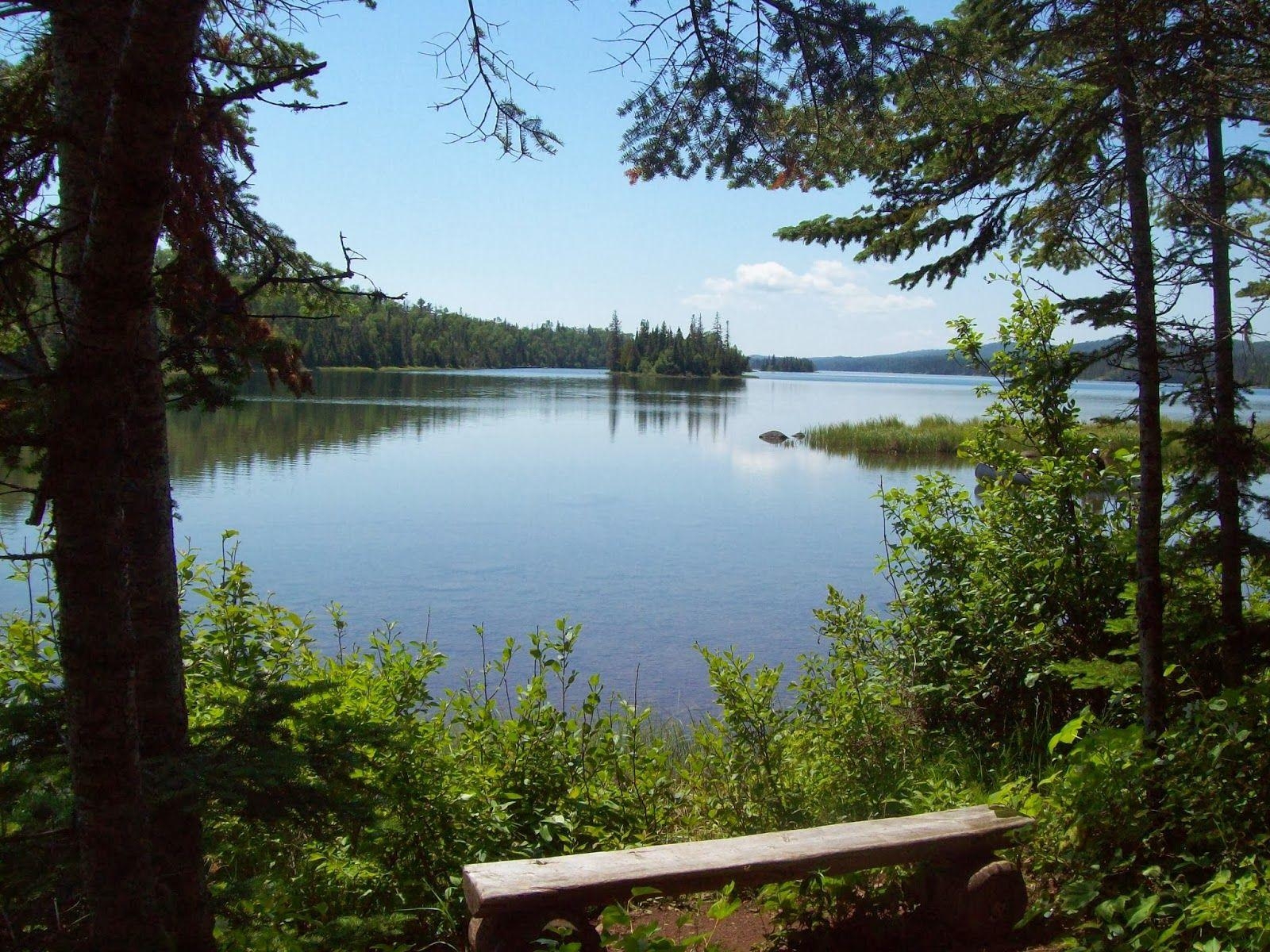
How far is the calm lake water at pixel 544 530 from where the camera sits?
394 inches

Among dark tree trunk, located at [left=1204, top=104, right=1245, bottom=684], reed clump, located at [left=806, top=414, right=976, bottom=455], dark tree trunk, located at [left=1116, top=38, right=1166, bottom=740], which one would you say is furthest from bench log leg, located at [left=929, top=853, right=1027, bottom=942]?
reed clump, located at [left=806, top=414, right=976, bottom=455]

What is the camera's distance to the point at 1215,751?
10.2ft

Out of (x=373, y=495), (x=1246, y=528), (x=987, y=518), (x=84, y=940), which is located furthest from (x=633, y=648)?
(x=373, y=495)

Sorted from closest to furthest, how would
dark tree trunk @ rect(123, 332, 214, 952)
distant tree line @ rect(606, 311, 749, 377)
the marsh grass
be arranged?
dark tree trunk @ rect(123, 332, 214, 952) < the marsh grass < distant tree line @ rect(606, 311, 749, 377)

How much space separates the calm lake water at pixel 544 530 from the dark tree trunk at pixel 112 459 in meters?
2.65

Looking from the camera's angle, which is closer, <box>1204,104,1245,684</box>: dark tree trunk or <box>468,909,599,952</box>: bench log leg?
<box>468,909,599,952</box>: bench log leg

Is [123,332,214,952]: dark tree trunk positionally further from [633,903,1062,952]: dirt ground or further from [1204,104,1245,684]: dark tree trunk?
[1204,104,1245,684]: dark tree trunk

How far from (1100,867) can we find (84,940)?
123 inches

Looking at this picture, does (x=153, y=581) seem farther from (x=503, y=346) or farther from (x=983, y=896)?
(x=503, y=346)

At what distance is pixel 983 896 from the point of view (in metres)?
3.28

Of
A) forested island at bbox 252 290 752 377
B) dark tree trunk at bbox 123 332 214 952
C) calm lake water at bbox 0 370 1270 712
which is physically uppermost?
forested island at bbox 252 290 752 377

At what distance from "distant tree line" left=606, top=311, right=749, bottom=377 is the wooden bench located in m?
121

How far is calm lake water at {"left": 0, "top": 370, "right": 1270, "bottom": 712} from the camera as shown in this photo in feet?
32.8

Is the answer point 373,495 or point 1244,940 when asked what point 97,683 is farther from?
point 373,495
